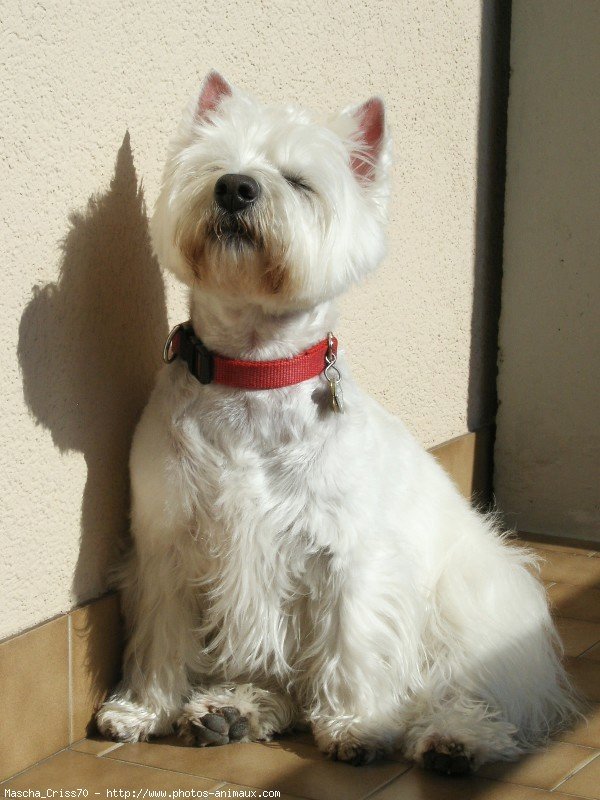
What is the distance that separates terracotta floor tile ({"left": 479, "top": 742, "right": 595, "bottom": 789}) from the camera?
258cm

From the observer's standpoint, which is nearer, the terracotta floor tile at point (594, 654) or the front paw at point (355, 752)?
the front paw at point (355, 752)

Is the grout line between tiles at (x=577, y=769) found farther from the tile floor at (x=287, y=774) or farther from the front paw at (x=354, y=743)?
the front paw at (x=354, y=743)

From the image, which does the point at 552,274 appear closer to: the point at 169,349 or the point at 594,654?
the point at 594,654

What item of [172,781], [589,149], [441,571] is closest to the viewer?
[172,781]

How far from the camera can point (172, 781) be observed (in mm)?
2533

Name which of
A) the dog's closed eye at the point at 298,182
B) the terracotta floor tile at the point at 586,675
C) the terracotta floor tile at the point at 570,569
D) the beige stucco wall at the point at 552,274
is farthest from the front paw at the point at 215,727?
the beige stucco wall at the point at 552,274

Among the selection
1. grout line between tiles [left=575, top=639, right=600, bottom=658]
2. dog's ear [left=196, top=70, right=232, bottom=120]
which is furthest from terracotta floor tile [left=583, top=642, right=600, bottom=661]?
dog's ear [left=196, top=70, right=232, bottom=120]

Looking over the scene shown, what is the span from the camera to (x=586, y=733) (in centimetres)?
285

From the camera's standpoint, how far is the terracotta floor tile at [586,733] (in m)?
2.80

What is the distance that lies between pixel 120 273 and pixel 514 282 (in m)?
2.28

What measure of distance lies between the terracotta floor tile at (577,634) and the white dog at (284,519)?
0.51m

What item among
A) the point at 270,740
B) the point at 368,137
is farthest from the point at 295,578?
the point at 368,137

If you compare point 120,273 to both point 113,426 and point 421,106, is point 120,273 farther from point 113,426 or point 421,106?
point 421,106

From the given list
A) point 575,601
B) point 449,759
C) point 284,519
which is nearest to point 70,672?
point 284,519
